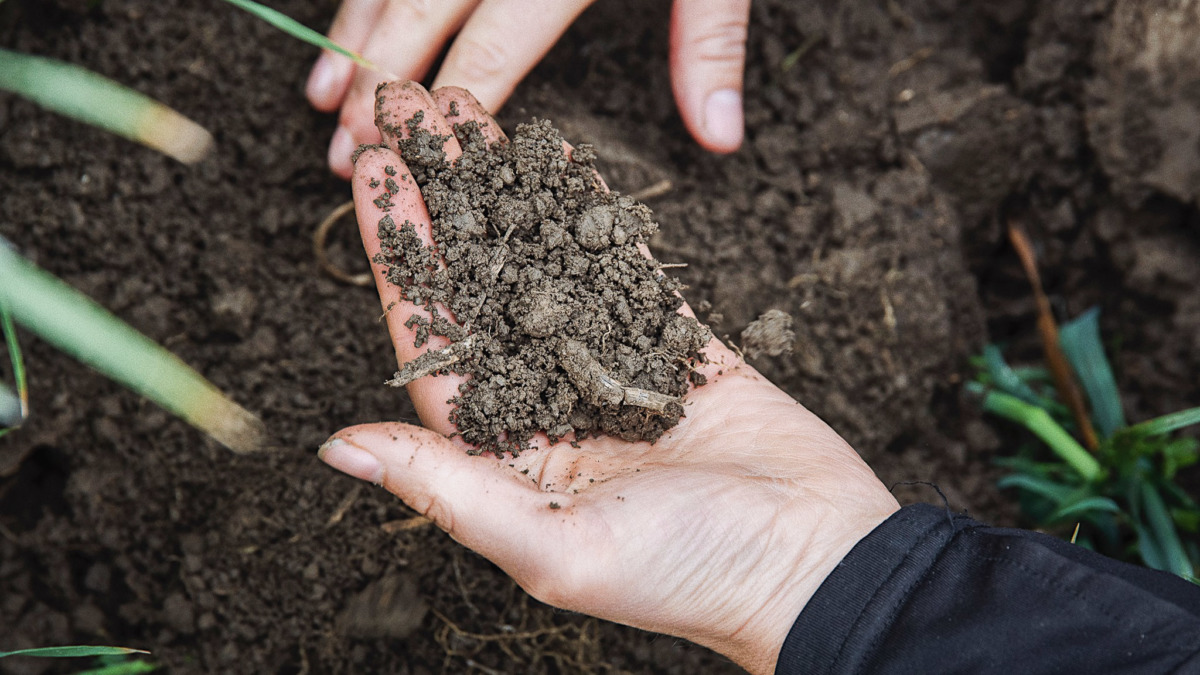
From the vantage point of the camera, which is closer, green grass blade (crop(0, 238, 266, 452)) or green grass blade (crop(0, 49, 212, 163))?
green grass blade (crop(0, 238, 266, 452))

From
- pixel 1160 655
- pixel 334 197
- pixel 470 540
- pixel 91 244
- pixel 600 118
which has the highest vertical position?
pixel 1160 655

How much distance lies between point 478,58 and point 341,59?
34cm

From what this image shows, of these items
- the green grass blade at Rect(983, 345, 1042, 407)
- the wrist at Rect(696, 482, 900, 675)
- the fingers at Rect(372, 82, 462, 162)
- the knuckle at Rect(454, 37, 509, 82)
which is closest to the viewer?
the wrist at Rect(696, 482, 900, 675)

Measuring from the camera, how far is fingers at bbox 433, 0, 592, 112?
1773 millimetres

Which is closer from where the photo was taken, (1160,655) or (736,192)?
(1160,655)

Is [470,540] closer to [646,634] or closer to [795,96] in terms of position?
[646,634]

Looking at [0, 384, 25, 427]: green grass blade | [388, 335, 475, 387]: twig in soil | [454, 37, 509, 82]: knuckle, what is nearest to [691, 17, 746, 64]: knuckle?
[454, 37, 509, 82]: knuckle

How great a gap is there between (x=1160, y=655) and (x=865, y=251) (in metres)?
1.14

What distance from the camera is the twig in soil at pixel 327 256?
1848 millimetres

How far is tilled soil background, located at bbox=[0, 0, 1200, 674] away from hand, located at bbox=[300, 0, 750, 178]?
14 centimetres

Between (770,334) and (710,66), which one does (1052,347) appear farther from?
(710,66)

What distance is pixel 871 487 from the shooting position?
1.46 metres

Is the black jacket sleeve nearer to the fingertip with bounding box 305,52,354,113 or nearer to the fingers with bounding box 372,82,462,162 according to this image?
the fingers with bounding box 372,82,462,162

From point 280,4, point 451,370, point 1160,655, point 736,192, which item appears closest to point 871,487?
point 1160,655
